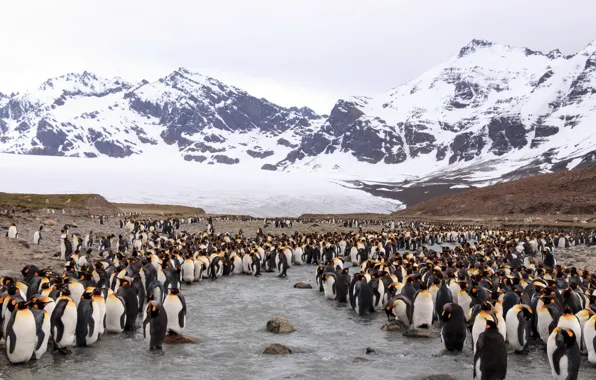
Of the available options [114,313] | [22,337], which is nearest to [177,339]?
[114,313]

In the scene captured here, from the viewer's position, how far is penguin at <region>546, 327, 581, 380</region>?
27.4ft

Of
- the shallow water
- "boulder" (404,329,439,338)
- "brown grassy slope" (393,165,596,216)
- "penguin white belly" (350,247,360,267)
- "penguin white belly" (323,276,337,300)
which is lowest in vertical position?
the shallow water

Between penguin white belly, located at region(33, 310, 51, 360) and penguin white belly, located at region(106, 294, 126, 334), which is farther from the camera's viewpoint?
→ penguin white belly, located at region(106, 294, 126, 334)

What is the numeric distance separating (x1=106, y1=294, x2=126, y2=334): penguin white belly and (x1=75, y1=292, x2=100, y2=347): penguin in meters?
0.79

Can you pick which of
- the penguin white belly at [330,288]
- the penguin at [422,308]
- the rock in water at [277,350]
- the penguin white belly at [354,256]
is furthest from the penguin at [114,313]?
the penguin white belly at [354,256]

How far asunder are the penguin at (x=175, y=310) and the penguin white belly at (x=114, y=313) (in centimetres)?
94

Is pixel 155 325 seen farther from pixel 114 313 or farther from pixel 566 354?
pixel 566 354

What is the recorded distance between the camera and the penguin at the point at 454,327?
33.9 ft

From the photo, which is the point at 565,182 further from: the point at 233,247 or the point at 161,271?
the point at 161,271

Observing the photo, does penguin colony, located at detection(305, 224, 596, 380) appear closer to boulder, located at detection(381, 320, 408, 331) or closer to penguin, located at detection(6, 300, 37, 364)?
boulder, located at detection(381, 320, 408, 331)

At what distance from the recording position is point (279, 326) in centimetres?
1238

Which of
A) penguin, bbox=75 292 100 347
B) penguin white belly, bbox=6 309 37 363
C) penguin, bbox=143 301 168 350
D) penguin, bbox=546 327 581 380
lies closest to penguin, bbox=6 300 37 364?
penguin white belly, bbox=6 309 37 363

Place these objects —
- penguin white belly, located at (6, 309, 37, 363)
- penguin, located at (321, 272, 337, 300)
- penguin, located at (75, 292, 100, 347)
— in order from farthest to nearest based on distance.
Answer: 1. penguin, located at (321, 272, 337, 300)
2. penguin, located at (75, 292, 100, 347)
3. penguin white belly, located at (6, 309, 37, 363)

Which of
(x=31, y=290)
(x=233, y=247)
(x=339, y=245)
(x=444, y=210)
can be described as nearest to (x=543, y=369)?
(x=31, y=290)
